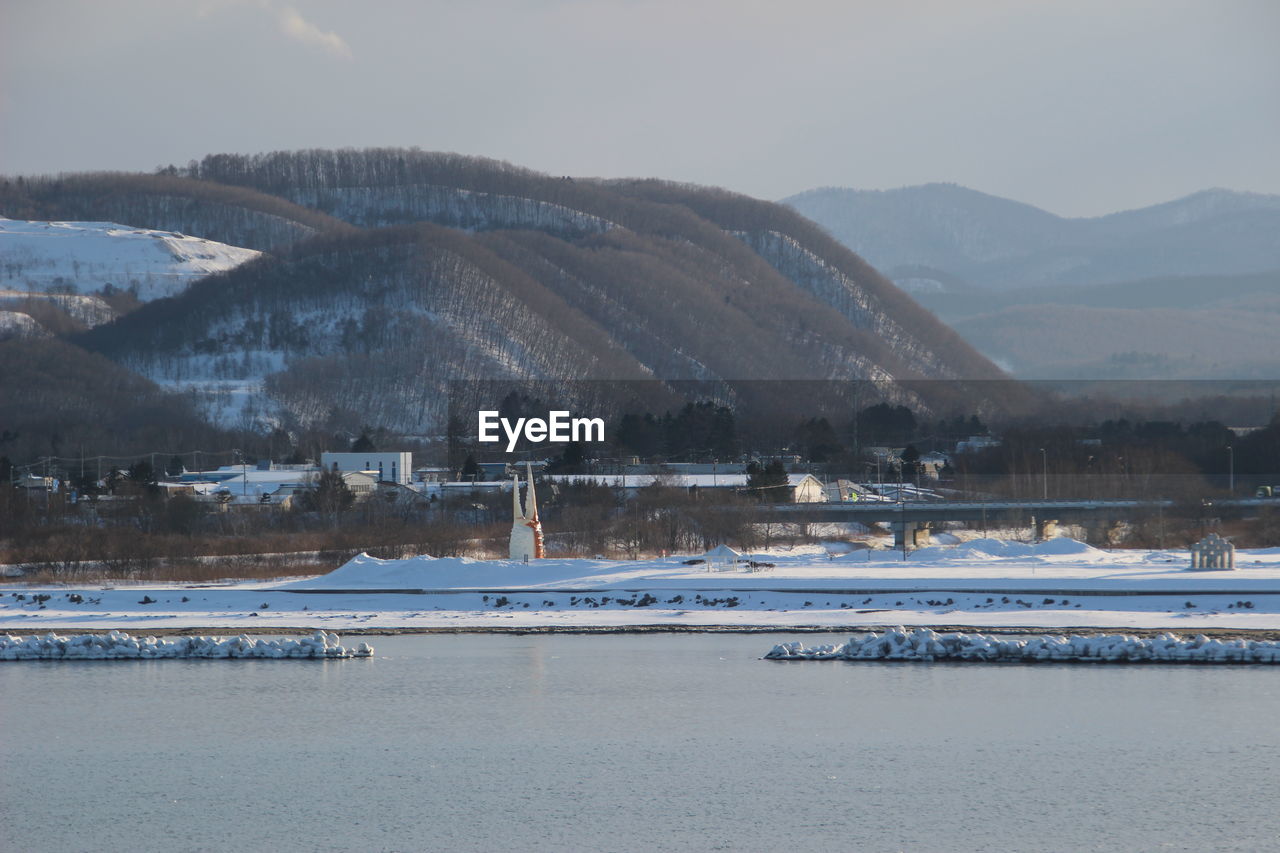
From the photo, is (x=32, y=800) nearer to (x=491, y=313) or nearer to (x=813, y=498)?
(x=813, y=498)

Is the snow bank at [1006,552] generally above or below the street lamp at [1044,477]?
below

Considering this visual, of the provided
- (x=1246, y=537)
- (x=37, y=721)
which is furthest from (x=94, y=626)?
(x=1246, y=537)

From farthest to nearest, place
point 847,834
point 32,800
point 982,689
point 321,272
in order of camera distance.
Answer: point 321,272 < point 982,689 < point 32,800 < point 847,834

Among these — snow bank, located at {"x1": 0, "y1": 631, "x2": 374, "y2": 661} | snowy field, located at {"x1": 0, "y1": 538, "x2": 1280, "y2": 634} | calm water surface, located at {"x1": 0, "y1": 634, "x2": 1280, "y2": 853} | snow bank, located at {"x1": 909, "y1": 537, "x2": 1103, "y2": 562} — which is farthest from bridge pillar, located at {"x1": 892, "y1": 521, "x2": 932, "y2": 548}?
calm water surface, located at {"x1": 0, "y1": 634, "x2": 1280, "y2": 853}

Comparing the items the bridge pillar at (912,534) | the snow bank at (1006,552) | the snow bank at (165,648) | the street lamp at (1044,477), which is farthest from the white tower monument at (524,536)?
the street lamp at (1044,477)

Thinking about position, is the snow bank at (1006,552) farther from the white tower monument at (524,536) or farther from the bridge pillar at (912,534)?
the white tower monument at (524,536)
